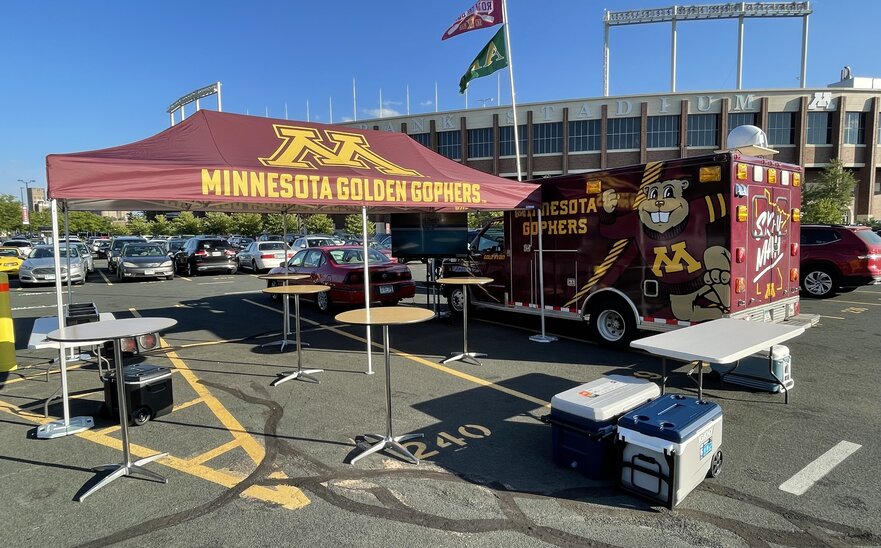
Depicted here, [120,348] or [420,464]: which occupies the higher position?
[120,348]

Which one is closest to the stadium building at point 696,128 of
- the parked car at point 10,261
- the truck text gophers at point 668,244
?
the parked car at point 10,261

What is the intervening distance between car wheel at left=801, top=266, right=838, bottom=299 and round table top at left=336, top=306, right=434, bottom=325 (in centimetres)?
1265

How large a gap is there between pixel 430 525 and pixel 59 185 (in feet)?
14.0

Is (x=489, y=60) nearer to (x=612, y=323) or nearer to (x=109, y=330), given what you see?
(x=612, y=323)

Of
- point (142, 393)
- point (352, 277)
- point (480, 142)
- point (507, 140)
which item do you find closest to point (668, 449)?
point (142, 393)

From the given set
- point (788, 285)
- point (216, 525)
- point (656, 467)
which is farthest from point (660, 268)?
point (216, 525)

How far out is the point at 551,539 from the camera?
306cm

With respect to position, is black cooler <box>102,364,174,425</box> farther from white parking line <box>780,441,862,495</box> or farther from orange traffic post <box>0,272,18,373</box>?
white parking line <box>780,441,862,495</box>

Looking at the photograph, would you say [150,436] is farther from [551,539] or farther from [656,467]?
[656,467]

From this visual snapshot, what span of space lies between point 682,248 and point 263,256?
18934mm

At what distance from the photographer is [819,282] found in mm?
12922

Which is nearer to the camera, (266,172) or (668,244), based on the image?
(266,172)

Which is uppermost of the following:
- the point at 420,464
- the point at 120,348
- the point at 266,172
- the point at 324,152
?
the point at 324,152

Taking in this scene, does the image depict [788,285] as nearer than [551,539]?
No
